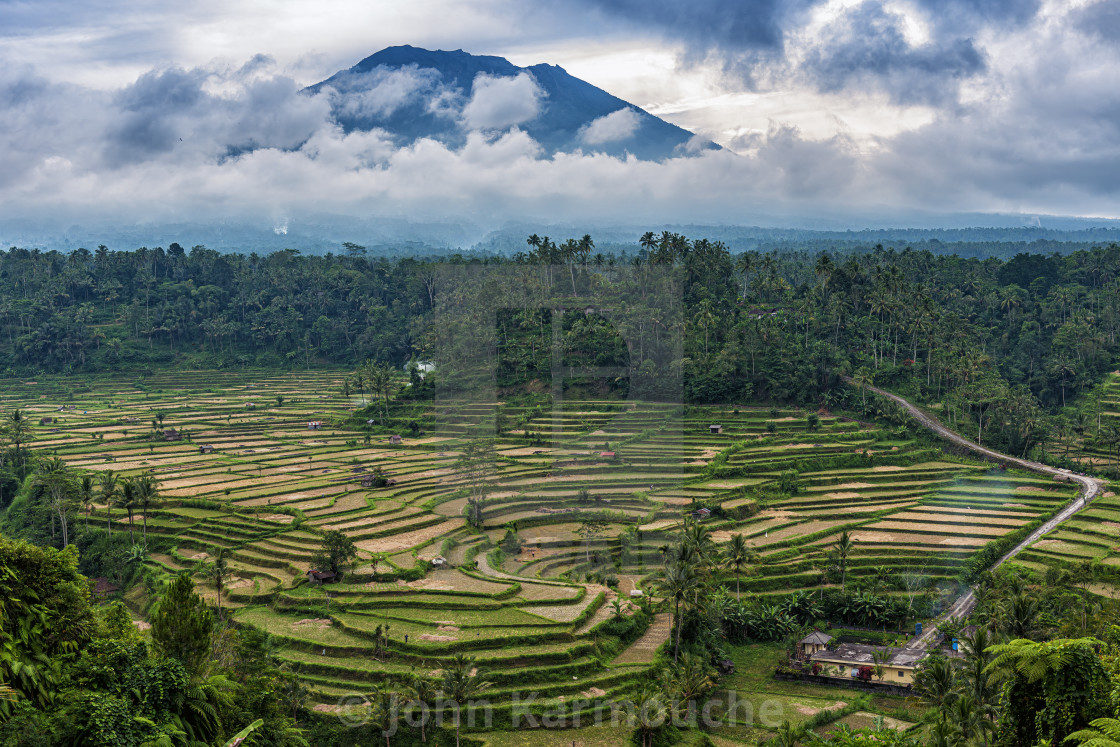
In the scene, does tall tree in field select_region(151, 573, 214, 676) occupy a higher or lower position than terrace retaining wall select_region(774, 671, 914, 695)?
Result: higher

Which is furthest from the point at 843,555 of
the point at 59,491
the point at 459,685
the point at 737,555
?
the point at 59,491

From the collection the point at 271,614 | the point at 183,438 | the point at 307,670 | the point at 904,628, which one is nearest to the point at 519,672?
the point at 307,670

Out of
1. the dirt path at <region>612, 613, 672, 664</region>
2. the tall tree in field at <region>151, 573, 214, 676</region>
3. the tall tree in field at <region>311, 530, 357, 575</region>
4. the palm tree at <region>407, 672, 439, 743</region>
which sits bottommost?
the dirt path at <region>612, 613, 672, 664</region>

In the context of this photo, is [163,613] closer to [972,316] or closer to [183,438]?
[183,438]

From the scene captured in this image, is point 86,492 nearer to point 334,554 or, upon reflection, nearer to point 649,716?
point 334,554

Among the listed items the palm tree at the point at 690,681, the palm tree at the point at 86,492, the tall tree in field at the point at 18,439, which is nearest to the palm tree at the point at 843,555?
the palm tree at the point at 690,681

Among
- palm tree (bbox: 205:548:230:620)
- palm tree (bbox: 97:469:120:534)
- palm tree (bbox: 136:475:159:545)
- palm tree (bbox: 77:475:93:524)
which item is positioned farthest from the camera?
palm tree (bbox: 77:475:93:524)

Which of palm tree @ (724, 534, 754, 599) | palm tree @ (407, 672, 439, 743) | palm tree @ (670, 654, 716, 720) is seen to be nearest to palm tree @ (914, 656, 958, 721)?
palm tree @ (670, 654, 716, 720)

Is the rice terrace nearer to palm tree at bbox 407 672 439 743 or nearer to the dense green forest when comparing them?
palm tree at bbox 407 672 439 743
